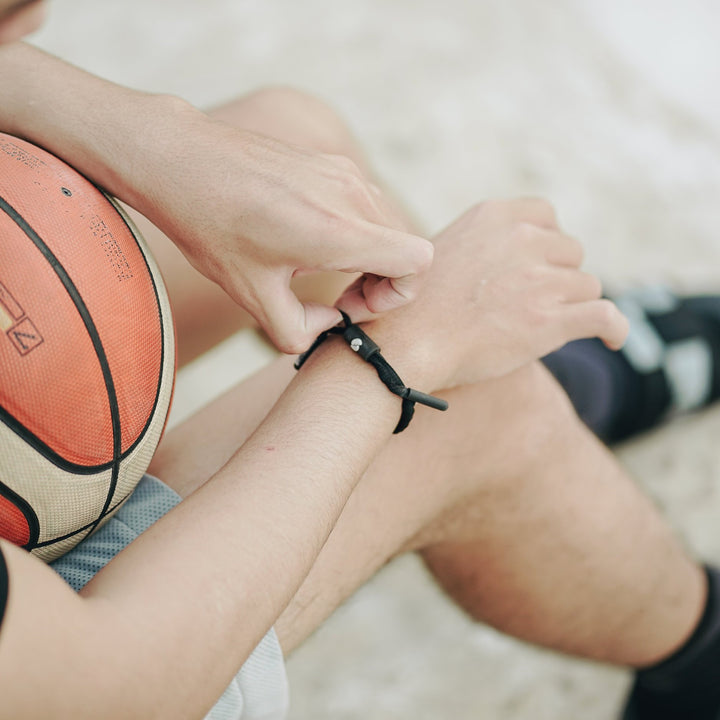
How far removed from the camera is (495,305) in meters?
0.90

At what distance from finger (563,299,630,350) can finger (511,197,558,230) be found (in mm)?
124

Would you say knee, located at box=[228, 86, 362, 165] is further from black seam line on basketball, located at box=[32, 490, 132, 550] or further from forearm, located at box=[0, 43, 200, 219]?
black seam line on basketball, located at box=[32, 490, 132, 550]

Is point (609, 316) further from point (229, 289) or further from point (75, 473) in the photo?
point (75, 473)

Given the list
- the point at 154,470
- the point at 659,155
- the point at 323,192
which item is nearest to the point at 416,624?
the point at 154,470

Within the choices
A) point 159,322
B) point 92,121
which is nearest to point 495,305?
point 159,322

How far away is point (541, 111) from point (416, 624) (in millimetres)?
1400

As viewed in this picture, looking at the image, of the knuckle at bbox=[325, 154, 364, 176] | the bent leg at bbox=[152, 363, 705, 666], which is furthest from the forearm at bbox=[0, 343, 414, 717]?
the knuckle at bbox=[325, 154, 364, 176]

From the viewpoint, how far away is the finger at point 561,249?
0.95 m

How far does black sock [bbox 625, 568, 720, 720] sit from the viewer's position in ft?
3.63

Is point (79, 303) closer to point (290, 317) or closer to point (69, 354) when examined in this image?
point (69, 354)

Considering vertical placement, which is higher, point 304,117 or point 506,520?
point 304,117

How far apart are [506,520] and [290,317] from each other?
0.39 metres

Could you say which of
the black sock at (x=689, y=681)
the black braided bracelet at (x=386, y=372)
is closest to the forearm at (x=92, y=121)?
the black braided bracelet at (x=386, y=372)

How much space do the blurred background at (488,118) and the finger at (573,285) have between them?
709 mm
